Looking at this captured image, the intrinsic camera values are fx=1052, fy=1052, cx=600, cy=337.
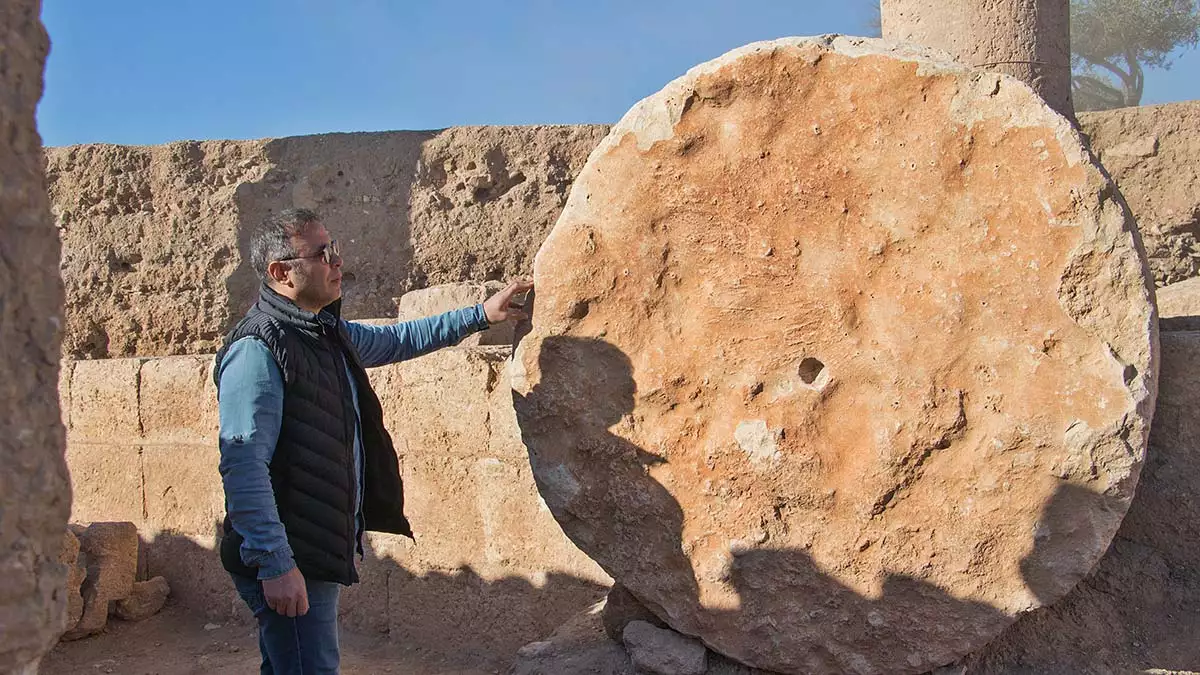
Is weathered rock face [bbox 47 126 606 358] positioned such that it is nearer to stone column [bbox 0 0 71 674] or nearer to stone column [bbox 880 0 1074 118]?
stone column [bbox 880 0 1074 118]

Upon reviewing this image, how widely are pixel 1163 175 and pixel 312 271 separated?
11.7 feet

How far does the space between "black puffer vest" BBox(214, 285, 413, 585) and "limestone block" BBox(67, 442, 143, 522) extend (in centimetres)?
281

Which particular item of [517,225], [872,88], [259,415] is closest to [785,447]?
[872,88]

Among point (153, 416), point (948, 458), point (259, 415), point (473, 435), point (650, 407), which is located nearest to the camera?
point (259, 415)

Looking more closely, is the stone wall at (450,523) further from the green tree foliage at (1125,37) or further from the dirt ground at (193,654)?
the green tree foliage at (1125,37)

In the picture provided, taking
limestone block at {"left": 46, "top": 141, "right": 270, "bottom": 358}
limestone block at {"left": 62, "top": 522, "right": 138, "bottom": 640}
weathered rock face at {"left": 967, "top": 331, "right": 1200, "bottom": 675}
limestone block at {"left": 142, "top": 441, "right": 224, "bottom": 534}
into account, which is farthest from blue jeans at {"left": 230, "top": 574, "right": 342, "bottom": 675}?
limestone block at {"left": 46, "top": 141, "right": 270, "bottom": 358}

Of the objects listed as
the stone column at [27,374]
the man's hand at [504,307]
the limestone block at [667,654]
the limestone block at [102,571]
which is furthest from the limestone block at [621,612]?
the limestone block at [102,571]

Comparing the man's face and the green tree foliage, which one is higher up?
the green tree foliage

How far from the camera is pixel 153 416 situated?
188 inches

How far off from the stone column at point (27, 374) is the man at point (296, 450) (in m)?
0.89

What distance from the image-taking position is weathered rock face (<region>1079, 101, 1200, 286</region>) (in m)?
4.30

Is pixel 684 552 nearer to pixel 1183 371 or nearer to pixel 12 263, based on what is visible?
pixel 1183 371

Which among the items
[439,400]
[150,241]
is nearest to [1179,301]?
[439,400]

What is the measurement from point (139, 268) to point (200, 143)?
0.74 meters
